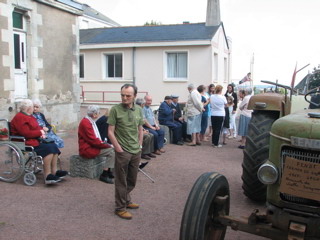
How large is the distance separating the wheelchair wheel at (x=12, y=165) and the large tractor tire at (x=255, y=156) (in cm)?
355

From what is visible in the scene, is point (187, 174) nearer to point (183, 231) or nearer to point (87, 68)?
point (183, 231)

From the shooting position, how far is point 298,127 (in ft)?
10.2

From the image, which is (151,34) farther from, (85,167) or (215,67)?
(85,167)

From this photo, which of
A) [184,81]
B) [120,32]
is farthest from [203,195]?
[120,32]

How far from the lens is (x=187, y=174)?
7184 millimetres

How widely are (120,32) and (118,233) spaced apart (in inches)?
787

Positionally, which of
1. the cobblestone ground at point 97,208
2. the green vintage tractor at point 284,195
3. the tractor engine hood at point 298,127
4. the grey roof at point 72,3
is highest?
the grey roof at point 72,3

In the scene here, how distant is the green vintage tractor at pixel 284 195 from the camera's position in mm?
3018

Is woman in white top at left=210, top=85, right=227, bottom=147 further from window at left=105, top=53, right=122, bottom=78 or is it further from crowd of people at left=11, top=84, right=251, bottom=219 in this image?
window at left=105, top=53, right=122, bottom=78

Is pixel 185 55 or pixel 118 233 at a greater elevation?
pixel 185 55

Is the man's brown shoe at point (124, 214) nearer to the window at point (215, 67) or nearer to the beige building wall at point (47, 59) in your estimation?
the beige building wall at point (47, 59)

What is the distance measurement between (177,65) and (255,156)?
16.0 metres

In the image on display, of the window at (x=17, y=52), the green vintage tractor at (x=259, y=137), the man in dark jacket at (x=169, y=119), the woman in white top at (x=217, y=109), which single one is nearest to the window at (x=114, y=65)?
the window at (x=17, y=52)

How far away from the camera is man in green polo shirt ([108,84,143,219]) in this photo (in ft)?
15.7
